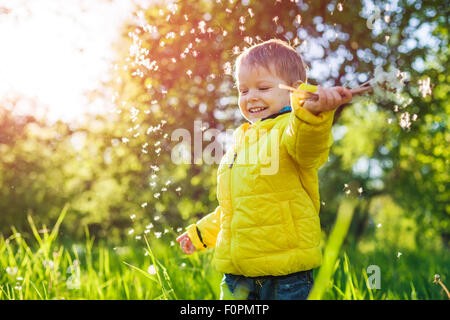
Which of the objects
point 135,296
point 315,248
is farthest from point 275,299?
point 135,296

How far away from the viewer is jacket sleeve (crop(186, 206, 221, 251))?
2133mm

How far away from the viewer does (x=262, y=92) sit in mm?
1916

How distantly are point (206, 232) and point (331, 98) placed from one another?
0.97 metres

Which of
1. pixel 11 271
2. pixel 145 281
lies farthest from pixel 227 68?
pixel 11 271

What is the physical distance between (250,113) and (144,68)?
1292 mm

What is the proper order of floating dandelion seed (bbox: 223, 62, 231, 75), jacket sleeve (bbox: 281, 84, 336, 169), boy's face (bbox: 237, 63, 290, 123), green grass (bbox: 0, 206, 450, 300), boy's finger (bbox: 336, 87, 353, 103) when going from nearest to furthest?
1. boy's finger (bbox: 336, 87, 353, 103)
2. jacket sleeve (bbox: 281, 84, 336, 169)
3. boy's face (bbox: 237, 63, 290, 123)
4. green grass (bbox: 0, 206, 450, 300)
5. floating dandelion seed (bbox: 223, 62, 231, 75)

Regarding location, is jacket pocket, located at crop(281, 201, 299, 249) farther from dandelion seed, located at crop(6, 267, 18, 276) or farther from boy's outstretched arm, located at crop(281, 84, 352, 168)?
dandelion seed, located at crop(6, 267, 18, 276)

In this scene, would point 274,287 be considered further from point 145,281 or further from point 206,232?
point 145,281

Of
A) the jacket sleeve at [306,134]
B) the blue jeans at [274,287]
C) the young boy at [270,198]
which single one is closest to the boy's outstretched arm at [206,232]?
the young boy at [270,198]

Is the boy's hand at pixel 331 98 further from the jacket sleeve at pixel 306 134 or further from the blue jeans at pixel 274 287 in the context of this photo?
the blue jeans at pixel 274 287

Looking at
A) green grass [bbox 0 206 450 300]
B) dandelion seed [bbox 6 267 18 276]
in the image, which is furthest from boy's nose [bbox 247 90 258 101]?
dandelion seed [bbox 6 267 18 276]

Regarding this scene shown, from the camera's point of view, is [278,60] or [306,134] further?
[278,60]

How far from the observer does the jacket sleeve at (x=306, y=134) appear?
153 cm
